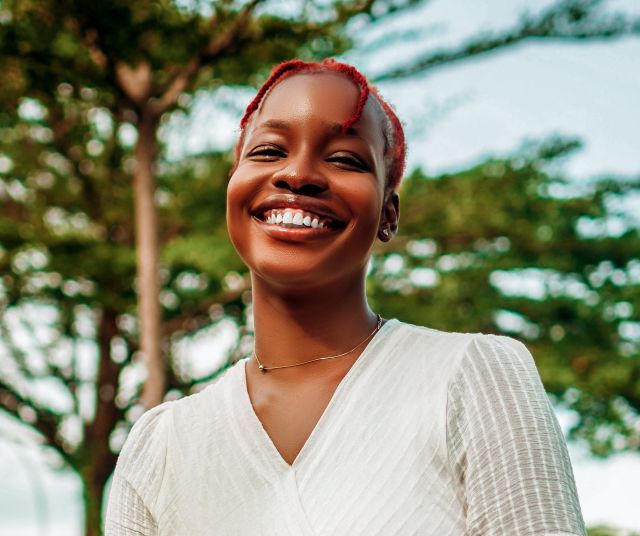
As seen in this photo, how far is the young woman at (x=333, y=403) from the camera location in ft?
4.17

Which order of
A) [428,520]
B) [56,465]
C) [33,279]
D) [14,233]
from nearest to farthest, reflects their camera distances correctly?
[428,520] → [14,233] → [33,279] → [56,465]

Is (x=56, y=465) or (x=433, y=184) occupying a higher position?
(x=433, y=184)

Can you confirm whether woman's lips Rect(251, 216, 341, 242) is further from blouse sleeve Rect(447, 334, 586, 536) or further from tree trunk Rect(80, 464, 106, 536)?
tree trunk Rect(80, 464, 106, 536)

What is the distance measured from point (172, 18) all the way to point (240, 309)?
457 centimetres

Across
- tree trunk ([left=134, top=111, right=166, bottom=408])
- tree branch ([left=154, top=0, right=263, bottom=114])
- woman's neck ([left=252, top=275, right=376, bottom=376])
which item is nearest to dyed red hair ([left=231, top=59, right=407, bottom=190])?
woman's neck ([left=252, top=275, right=376, bottom=376])

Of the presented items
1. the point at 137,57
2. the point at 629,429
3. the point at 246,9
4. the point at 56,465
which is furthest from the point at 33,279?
the point at 629,429

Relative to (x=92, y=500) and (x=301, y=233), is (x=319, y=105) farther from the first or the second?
(x=92, y=500)

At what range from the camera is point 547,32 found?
9.12 metres

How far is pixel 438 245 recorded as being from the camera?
436 inches

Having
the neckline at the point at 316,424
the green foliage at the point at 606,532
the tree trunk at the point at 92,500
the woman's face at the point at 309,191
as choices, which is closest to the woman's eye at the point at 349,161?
the woman's face at the point at 309,191

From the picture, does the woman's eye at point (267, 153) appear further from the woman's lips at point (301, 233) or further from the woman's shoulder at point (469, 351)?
the woman's shoulder at point (469, 351)

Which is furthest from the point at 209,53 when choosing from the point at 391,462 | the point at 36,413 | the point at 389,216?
the point at 391,462

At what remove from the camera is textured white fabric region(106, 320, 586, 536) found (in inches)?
49.0

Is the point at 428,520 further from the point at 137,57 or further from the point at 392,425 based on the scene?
the point at 137,57
